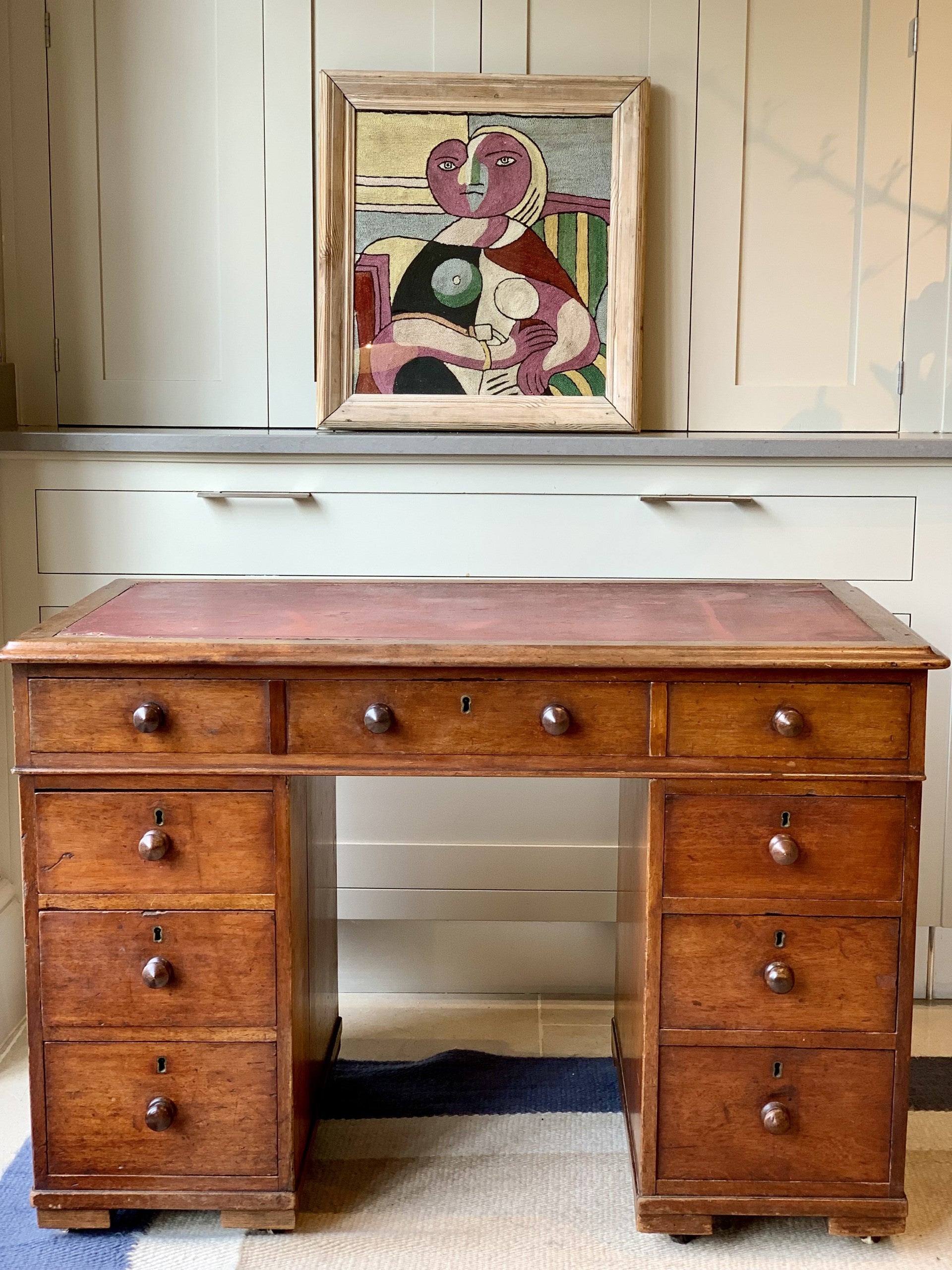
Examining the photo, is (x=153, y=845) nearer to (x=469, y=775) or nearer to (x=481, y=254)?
(x=469, y=775)

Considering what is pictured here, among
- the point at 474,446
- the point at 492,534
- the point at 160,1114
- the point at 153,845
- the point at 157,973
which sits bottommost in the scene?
the point at 160,1114

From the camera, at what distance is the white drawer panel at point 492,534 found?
2.50 metres

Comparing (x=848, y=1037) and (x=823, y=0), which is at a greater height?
(x=823, y=0)

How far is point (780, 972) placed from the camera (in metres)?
1.81

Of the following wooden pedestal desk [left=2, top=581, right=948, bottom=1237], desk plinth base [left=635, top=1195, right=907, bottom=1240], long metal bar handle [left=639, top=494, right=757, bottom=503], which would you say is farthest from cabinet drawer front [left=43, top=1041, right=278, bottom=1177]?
long metal bar handle [left=639, top=494, right=757, bottom=503]

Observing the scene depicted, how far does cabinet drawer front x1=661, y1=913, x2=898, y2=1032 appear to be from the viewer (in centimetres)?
182

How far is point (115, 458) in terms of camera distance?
2.50 m

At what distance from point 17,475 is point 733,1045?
1736 millimetres

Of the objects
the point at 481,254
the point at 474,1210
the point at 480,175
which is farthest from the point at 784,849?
the point at 480,175

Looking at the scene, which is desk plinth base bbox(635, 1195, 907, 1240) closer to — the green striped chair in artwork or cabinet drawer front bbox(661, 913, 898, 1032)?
cabinet drawer front bbox(661, 913, 898, 1032)

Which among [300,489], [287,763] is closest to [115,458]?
[300,489]

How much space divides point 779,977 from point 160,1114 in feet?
3.06

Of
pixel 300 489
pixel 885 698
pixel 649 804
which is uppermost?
pixel 300 489

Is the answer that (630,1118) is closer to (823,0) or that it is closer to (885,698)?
(885,698)
